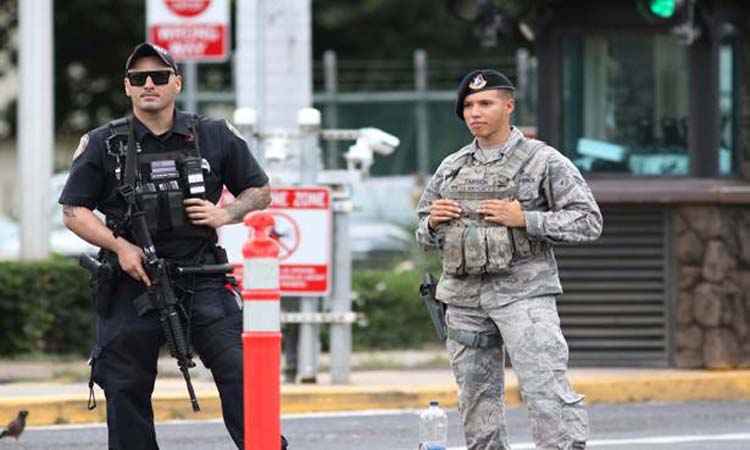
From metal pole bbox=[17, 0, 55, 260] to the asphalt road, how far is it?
4.42 m

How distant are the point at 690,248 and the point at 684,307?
40 centimetres

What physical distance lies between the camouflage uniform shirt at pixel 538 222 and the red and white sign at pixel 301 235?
4.42m

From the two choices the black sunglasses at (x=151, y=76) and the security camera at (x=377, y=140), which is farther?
the security camera at (x=377, y=140)

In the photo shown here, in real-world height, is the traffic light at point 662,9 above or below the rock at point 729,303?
above

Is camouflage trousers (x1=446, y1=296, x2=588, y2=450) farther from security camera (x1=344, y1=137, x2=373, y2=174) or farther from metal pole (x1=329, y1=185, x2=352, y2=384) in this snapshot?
metal pole (x1=329, y1=185, x2=352, y2=384)

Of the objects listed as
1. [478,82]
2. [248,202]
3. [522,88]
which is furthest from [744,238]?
[522,88]

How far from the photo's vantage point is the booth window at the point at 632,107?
41.3ft

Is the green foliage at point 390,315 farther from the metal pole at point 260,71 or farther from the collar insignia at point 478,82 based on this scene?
the collar insignia at point 478,82

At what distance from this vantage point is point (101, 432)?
34.0 feet

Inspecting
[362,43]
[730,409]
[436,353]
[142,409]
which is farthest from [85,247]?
[362,43]

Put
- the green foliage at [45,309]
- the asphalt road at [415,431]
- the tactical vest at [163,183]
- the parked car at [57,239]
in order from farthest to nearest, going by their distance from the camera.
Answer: the parked car at [57,239], the green foliage at [45,309], the asphalt road at [415,431], the tactical vest at [163,183]

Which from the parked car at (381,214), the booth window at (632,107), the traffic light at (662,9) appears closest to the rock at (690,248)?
the booth window at (632,107)

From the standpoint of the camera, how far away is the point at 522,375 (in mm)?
7004

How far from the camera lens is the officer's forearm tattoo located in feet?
23.3
